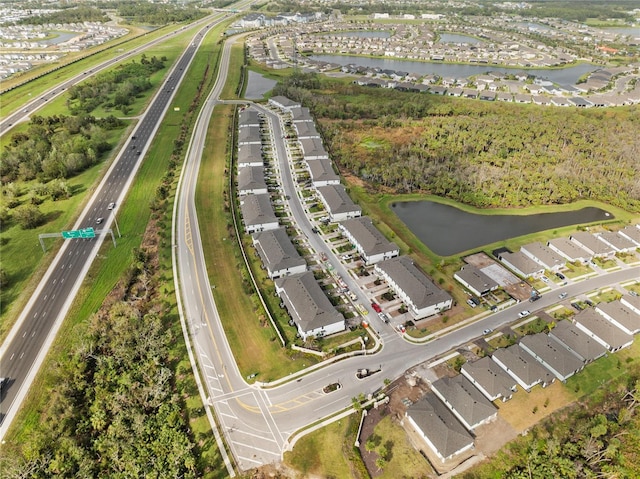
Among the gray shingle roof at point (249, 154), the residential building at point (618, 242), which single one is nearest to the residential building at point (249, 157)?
the gray shingle roof at point (249, 154)

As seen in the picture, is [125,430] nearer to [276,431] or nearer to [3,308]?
[276,431]

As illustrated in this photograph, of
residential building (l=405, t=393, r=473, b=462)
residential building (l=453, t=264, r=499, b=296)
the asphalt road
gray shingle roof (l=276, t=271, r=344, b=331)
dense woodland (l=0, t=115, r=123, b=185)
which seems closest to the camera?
residential building (l=405, t=393, r=473, b=462)

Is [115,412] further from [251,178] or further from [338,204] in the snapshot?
[251,178]

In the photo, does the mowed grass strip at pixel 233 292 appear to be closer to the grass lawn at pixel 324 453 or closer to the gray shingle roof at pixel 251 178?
the gray shingle roof at pixel 251 178

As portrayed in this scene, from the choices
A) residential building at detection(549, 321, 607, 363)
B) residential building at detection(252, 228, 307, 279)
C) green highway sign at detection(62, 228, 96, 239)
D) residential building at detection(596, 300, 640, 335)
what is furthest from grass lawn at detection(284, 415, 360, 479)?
green highway sign at detection(62, 228, 96, 239)

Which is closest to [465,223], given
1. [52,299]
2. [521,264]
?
[521,264]

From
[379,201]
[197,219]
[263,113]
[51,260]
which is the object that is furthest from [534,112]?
[51,260]

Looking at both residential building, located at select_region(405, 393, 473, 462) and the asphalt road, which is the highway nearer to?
residential building, located at select_region(405, 393, 473, 462)
